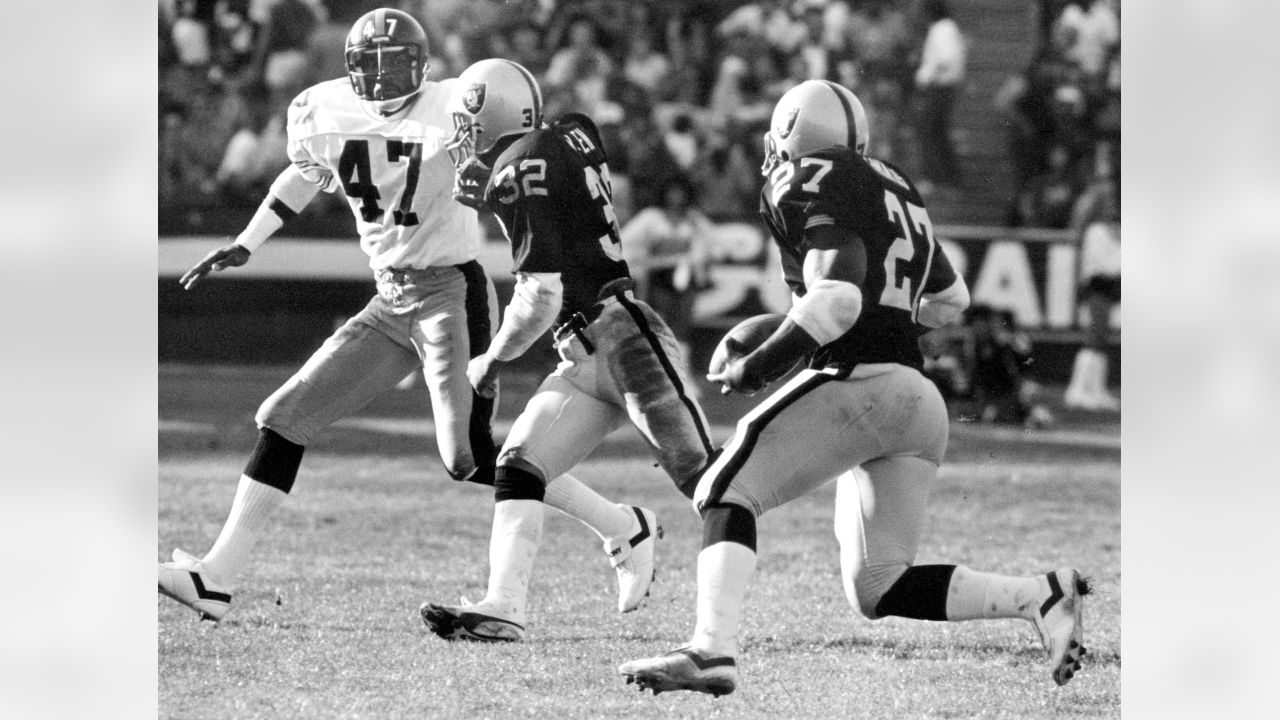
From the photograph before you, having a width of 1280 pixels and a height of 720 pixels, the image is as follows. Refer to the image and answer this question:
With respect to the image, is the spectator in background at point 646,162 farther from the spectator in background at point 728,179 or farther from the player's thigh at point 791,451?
the player's thigh at point 791,451

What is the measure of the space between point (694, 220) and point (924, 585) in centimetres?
530

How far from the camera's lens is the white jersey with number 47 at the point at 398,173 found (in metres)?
4.09

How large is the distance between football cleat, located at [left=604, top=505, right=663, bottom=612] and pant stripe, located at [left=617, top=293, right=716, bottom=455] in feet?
1.76

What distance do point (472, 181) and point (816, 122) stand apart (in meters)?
0.92

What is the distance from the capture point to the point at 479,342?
4.09m

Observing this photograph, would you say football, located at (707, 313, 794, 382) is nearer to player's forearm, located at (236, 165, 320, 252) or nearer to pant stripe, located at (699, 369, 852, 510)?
pant stripe, located at (699, 369, 852, 510)

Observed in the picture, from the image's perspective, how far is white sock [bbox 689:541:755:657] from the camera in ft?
10.4

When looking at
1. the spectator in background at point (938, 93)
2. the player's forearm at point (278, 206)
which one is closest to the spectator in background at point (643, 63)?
the spectator in background at point (938, 93)

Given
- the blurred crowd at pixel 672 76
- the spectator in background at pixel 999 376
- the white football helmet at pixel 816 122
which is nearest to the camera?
the white football helmet at pixel 816 122

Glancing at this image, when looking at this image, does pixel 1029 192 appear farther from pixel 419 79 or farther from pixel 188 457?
pixel 419 79

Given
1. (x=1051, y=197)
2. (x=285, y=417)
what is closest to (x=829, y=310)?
(x=285, y=417)

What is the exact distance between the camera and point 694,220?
8383 millimetres

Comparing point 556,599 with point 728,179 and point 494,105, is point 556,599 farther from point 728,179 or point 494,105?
point 728,179

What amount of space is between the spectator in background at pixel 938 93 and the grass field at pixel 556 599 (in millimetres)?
2261
